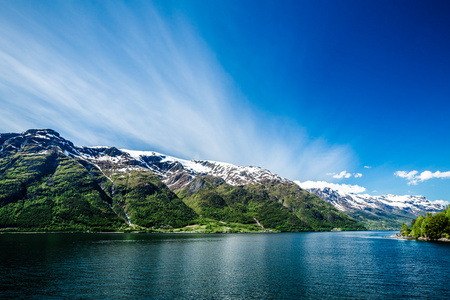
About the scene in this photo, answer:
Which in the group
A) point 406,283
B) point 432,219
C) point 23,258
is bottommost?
point 23,258

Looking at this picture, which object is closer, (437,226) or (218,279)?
(218,279)

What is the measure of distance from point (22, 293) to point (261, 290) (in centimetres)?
5591

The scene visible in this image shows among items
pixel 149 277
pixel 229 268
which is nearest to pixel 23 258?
pixel 149 277

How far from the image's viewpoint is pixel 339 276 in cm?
7331

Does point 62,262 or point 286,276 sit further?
point 62,262

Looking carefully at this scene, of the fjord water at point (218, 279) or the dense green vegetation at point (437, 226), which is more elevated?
the dense green vegetation at point (437, 226)

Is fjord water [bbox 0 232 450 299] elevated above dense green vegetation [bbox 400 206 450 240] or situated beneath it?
situated beneath

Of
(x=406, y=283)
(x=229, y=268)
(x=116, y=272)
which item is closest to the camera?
(x=406, y=283)

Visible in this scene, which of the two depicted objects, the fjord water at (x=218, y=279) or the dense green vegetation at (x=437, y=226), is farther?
the dense green vegetation at (x=437, y=226)

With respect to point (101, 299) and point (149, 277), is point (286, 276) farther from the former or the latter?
point (101, 299)

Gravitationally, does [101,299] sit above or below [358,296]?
below

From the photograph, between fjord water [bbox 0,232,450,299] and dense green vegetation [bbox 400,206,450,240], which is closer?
fjord water [bbox 0,232,450,299]

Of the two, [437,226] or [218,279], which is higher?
[437,226]

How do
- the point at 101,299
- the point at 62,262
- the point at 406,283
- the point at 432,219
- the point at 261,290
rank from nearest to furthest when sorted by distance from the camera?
1. the point at 101,299
2. the point at 261,290
3. the point at 406,283
4. the point at 62,262
5. the point at 432,219
